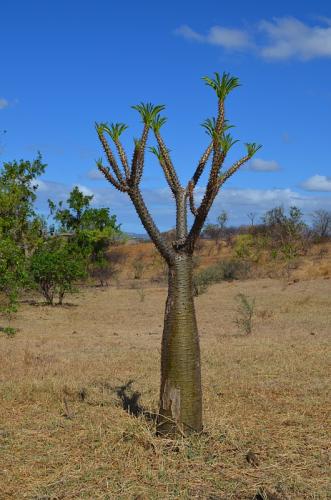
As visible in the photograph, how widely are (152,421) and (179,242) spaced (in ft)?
5.27

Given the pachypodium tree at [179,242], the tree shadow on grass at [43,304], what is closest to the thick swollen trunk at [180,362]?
the pachypodium tree at [179,242]

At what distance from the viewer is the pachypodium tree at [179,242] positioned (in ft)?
15.8

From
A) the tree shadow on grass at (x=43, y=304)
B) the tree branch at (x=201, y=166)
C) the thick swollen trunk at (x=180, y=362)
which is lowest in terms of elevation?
the tree shadow on grass at (x=43, y=304)

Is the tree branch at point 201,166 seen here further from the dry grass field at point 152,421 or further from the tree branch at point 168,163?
the dry grass field at point 152,421

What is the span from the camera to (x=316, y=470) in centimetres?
439

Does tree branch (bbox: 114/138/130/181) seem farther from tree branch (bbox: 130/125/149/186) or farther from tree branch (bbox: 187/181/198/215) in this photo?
tree branch (bbox: 187/181/198/215)

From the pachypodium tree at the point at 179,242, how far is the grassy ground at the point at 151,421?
11.2 inches

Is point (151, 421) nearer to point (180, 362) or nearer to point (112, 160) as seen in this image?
point (180, 362)

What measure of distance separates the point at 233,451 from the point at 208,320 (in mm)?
10314

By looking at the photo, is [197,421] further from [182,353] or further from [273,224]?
[273,224]

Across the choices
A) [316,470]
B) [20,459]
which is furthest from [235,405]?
[20,459]

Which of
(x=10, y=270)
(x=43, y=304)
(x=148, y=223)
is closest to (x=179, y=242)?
(x=148, y=223)

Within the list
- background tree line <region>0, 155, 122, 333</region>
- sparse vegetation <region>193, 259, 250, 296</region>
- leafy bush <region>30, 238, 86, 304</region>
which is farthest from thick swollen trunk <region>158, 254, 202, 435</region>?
sparse vegetation <region>193, 259, 250, 296</region>

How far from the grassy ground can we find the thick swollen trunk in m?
0.19
